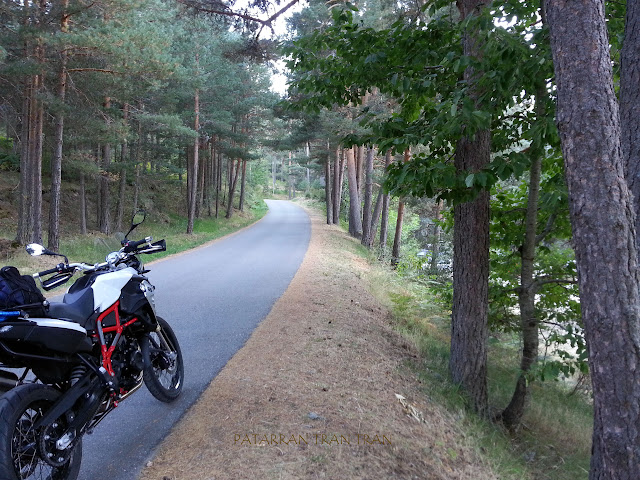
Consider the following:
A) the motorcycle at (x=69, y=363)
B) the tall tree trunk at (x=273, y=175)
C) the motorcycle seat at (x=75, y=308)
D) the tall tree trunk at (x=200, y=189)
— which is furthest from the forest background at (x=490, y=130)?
the tall tree trunk at (x=273, y=175)

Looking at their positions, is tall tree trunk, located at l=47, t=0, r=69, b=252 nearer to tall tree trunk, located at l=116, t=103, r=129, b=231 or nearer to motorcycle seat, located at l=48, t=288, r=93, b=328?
tall tree trunk, located at l=116, t=103, r=129, b=231

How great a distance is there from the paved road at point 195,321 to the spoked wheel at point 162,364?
17 cm

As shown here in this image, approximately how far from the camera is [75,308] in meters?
2.87

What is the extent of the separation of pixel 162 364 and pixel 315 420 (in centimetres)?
142

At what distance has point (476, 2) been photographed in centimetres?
548

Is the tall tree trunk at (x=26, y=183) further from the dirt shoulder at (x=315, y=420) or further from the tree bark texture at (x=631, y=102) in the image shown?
the tree bark texture at (x=631, y=102)

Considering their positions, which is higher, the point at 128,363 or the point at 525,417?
the point at 128,363

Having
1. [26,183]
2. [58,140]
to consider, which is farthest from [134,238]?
[58,140]

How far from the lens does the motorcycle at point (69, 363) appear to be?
2402 millimetres

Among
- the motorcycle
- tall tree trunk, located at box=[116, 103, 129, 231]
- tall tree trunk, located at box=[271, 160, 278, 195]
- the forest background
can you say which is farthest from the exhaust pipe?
tall tree trunk, located at box=[271, 160, 278, 195]

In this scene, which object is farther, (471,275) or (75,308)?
(471,275)

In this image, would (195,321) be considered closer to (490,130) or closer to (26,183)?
(490,130)

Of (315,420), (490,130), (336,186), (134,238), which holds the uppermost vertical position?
(490,130)

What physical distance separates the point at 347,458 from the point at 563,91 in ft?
9.61
